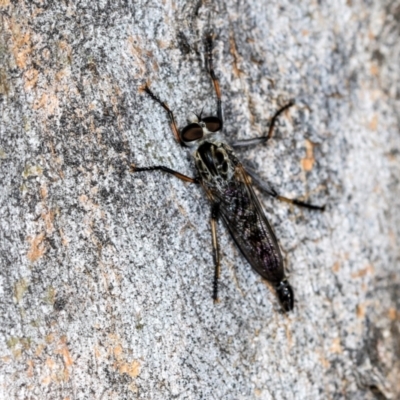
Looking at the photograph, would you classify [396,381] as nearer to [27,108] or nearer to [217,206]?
[217,206]

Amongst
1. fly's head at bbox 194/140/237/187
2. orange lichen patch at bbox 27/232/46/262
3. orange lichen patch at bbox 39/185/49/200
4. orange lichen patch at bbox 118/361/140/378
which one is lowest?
orange lichen patch at bbox 118/361/140/378

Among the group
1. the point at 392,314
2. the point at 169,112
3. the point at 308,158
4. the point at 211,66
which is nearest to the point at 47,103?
the point at 169,112

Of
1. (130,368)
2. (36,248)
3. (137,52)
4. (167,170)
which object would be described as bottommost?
(130,368)

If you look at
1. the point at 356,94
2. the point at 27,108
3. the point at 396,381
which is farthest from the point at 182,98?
the point at 396,381

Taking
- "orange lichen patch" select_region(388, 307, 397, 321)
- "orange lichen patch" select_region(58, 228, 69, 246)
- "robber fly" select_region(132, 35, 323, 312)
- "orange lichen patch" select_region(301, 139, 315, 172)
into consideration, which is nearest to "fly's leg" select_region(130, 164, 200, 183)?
"robber fly" select_region(132, 35, 323, 312)

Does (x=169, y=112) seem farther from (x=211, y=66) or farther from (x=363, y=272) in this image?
(x=363, y=272)

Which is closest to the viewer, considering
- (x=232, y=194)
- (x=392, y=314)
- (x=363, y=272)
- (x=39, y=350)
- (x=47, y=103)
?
(x=39, y=350)

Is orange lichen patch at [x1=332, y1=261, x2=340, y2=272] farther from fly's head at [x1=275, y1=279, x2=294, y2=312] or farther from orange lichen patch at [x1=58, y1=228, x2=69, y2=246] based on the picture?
orange lichen patch at [x1=58, y1=228, x2=69, y2=246]
